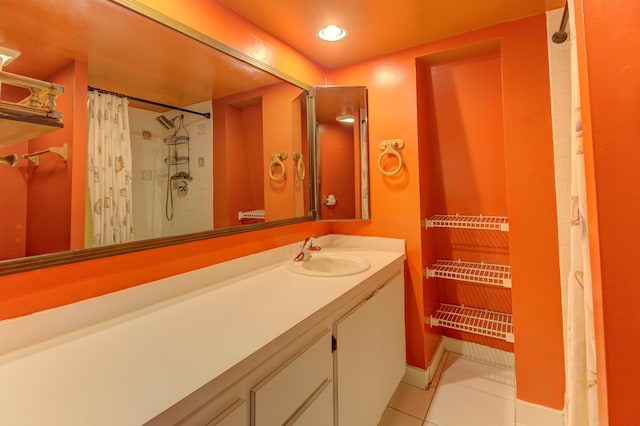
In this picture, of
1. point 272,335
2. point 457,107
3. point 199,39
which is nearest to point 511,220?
point 457,107

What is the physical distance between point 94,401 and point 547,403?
6.83ft

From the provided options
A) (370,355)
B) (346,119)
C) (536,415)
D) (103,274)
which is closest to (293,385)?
(370,355)

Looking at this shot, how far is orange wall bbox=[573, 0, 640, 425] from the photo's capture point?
53 centimetres

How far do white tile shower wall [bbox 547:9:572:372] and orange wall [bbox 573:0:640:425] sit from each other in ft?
3.62

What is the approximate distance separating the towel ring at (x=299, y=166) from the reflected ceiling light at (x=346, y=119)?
413mm

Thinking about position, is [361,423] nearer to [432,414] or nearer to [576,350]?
[432,414]

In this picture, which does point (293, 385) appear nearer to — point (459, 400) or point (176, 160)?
point (176, 160)

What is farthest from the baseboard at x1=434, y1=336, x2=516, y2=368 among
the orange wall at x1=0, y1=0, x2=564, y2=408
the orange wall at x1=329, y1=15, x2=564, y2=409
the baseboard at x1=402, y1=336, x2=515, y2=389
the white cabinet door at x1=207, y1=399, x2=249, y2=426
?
the white cabinet door at x1=207, y1=399, x2=249, y2=426

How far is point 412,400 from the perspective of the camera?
1.74 metres

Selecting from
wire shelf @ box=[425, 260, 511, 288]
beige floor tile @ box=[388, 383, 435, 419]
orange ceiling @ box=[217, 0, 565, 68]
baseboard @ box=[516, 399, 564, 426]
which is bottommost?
beige floor tile @ box=[388, 383, 435, 419]

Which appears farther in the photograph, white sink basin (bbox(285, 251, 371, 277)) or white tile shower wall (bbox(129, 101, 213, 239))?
white sink basin (bbox(285, 251, 371, 277))

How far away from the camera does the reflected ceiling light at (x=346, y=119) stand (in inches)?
78.2

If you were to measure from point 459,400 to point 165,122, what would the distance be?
2258 millimetres

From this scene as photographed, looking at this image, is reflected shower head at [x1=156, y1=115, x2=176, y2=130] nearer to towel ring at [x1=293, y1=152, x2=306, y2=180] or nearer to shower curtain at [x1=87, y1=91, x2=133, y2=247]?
shower curtain at [x1=87, y1=91, x2=133, y2=247]
